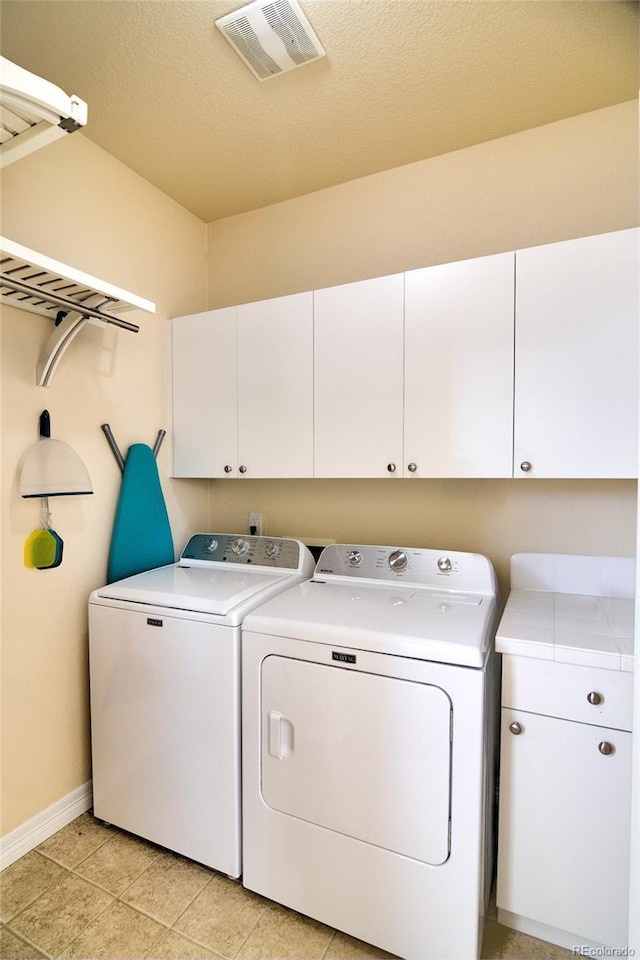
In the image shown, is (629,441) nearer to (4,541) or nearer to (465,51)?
(465,51)

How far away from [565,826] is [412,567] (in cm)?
92

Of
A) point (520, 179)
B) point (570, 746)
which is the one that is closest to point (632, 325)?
point (520, 179)

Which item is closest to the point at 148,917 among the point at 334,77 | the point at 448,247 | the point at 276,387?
the point at 276,387

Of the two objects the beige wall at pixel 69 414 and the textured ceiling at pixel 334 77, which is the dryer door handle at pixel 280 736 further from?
the textured ceiling at pixel 334 77

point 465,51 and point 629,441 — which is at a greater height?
point 465,51

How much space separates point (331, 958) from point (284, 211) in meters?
2.97

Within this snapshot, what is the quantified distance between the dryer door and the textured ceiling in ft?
6.50

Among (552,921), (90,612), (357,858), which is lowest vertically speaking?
(552,921)

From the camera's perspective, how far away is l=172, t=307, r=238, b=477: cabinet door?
2.23 meters

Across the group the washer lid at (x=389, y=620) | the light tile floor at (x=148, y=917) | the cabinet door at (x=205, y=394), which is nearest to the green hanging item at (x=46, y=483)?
the cabinet door at (x=205, y=394)

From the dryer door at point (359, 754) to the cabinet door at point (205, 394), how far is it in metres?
1.08

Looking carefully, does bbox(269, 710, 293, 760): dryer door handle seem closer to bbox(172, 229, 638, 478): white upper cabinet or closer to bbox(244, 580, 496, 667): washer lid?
bbox(244, 580, 496, 667): washer lid

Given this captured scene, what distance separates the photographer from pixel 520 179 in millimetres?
1965

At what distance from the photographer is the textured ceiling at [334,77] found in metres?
1.45
